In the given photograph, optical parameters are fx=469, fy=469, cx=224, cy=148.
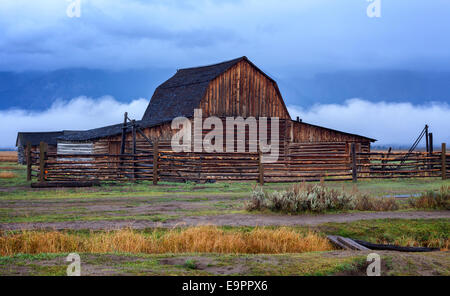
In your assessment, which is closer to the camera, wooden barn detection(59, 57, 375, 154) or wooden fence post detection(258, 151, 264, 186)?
wooden fence post detection(258, 151, 264, 186)

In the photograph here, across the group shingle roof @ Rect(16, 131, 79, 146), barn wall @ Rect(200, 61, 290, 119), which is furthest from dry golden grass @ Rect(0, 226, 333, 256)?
shingle roof @ Rect(16, 131, 79, 146)

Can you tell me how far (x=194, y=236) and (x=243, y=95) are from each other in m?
24.9

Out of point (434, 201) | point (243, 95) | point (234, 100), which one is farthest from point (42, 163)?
point (434, 201)

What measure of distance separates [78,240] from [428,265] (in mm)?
5897

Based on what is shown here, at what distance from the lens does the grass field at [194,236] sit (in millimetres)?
6324

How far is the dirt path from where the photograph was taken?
33.4ft

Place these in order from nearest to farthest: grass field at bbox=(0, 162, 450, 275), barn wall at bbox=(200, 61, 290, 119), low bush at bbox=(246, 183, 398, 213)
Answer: grass field at bbox=(0, 162, 450, 275) < low bush at bbox=(246, 183, 398, 213) < barn wall at bbox=(200, 61, 290, 119)

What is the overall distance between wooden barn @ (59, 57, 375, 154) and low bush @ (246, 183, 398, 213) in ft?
60.8

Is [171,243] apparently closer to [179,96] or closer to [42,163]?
[42,163]

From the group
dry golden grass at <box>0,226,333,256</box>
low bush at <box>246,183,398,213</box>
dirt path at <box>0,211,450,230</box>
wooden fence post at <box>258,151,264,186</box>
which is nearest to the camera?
dry golden grass at <box>0,226,333,256</box>

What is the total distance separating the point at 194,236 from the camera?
8.68 m

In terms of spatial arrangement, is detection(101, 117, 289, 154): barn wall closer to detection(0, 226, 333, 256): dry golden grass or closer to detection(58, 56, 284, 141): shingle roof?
detection(58, 56, 284, 141): shingle roof
